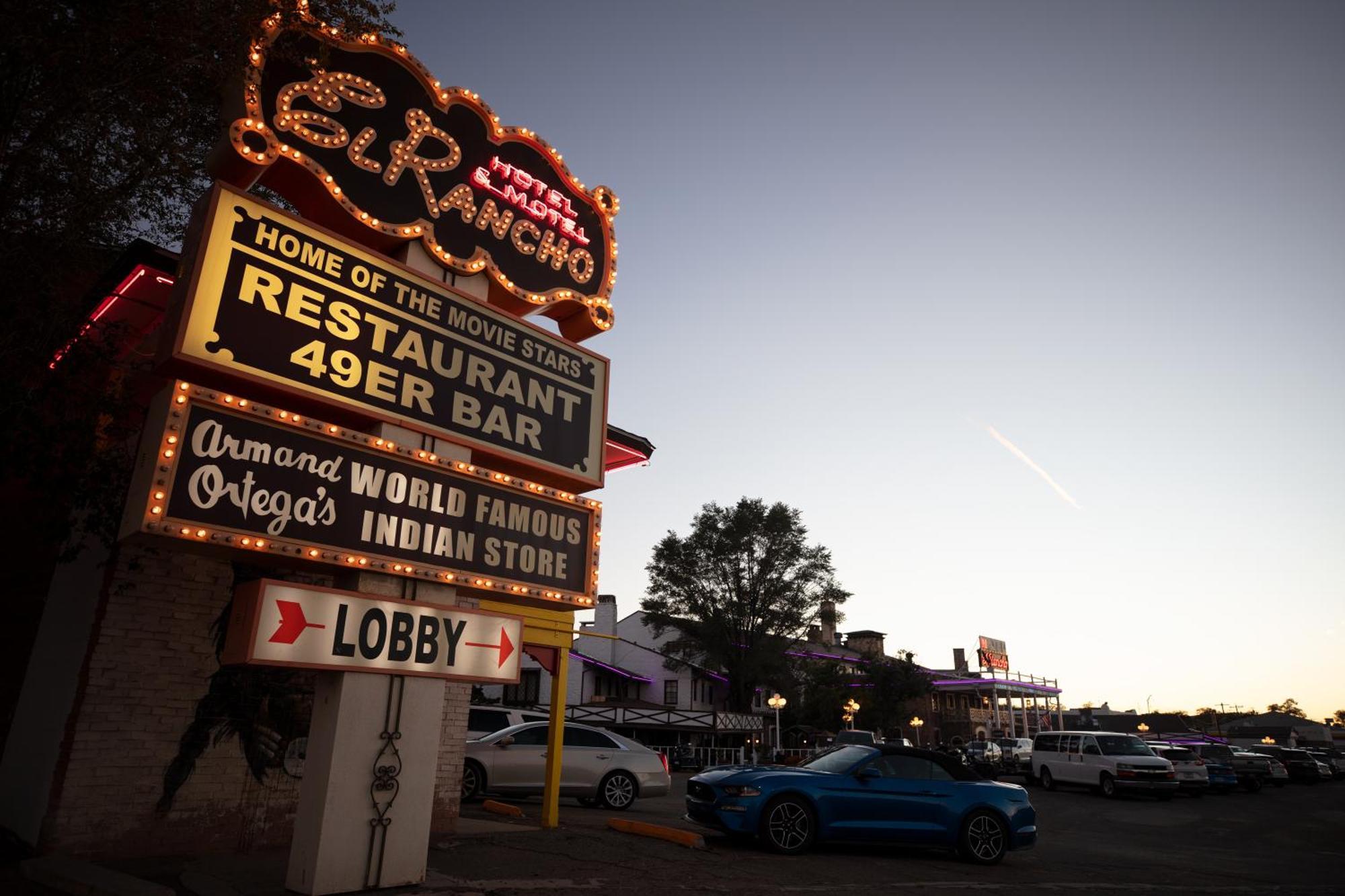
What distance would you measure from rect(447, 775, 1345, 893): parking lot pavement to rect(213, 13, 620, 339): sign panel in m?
6.15

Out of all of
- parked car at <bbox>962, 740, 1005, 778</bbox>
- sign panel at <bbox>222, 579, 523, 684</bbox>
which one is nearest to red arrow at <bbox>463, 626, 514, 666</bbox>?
sign panel at <bbox>222, 579, 523, 684</bbox>

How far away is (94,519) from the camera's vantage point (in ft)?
27.5

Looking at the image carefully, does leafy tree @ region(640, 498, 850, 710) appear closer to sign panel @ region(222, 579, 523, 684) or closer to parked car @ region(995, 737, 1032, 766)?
parked car @ region(995, 737, 1032, 766)

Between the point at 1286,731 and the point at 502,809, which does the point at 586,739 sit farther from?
the point at 1286,731

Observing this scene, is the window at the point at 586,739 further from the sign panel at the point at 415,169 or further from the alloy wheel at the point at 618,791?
the sign panel at the point at 415,169

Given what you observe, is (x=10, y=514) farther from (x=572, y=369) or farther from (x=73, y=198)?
(x=572, y=369)

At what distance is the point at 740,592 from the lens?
4119 cm

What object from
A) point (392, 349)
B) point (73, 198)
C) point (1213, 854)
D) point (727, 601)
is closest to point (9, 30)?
point (73, 198)

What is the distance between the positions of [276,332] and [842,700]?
4650 cm

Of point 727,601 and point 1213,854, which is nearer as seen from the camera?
point 1213,854

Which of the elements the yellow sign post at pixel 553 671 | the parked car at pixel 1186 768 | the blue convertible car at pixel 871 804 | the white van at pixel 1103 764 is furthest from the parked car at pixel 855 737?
the yellow sign post at pixel 553 671

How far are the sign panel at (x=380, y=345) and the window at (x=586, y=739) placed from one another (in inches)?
267

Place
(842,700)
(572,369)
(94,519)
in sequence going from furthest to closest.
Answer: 1. (842,700)
2. (572,369)
3. (94,519)

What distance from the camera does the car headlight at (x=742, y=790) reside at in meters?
9.91
